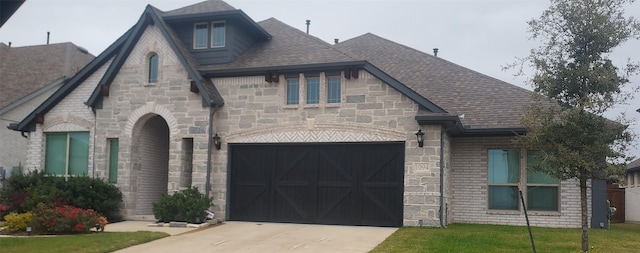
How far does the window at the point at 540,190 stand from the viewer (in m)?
17.8

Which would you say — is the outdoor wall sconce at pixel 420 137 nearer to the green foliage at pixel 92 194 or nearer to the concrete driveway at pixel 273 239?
the concrete driveway at pixel 273 239

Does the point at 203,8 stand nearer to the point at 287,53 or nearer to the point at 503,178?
the point at 287,53

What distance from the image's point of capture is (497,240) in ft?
45.3

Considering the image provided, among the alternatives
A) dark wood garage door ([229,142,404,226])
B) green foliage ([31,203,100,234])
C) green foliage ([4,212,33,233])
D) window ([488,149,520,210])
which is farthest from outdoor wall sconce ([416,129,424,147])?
green foliage ([4,212,33,233])

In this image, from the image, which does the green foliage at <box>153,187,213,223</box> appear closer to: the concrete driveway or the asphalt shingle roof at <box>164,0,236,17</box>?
the concrete driveway

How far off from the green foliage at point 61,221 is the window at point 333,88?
6761 mm

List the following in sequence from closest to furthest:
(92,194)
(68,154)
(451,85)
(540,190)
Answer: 1. (92,194)
2. (540,190)
3. (68,154)
4. (451,85)

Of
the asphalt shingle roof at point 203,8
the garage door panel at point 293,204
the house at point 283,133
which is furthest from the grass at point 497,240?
the asphalt shingle roof at point 203,8

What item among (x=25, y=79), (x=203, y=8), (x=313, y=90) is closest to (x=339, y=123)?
(x=313, y=90)

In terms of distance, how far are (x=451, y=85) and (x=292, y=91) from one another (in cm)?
566

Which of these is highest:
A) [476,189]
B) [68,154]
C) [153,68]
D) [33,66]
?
[33,66]

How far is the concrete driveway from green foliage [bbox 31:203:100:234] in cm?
212

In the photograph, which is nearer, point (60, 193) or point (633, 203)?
point (60, 193)

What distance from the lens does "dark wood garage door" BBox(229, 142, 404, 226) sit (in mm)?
17078
